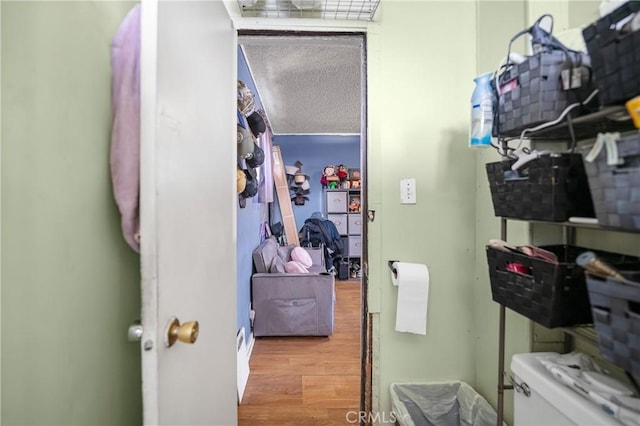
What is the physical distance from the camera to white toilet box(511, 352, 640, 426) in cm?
69

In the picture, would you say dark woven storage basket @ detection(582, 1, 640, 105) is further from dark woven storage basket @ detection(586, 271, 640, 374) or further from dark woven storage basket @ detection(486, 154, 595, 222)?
dark woven storage basket @ detection(586, 271, 640, 374)

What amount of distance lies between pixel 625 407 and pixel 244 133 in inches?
75.5

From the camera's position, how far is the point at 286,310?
8.63 feet

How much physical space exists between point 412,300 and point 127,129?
4.20ft

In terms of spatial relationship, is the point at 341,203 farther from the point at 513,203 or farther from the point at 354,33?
the point at 513,203

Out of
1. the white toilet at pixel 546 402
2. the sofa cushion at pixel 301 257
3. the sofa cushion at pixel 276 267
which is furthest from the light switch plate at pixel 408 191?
the sofa cushion at pixel 301 257

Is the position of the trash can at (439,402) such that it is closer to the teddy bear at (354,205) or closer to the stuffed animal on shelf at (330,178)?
the teddy bear at (354,205)

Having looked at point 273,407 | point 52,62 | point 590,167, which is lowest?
point 273,407

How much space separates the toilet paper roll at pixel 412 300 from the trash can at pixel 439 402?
0.30 metres

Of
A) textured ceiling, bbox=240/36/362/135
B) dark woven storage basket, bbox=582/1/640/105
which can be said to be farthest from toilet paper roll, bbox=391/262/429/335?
textured ceiling, bbox=240/36/362/135

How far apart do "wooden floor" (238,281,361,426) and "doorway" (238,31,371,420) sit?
13 cm

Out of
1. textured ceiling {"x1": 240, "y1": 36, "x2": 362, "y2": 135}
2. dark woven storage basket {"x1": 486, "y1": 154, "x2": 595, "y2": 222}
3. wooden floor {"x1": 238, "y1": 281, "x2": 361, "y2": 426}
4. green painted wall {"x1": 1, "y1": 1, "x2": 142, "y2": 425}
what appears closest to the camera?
green painted wall {"x1": 1, "y1": 1, "x2": 142, "y2": 425}

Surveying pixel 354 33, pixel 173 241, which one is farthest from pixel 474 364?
pixel 354 33

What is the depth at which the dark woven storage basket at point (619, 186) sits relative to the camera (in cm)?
56
